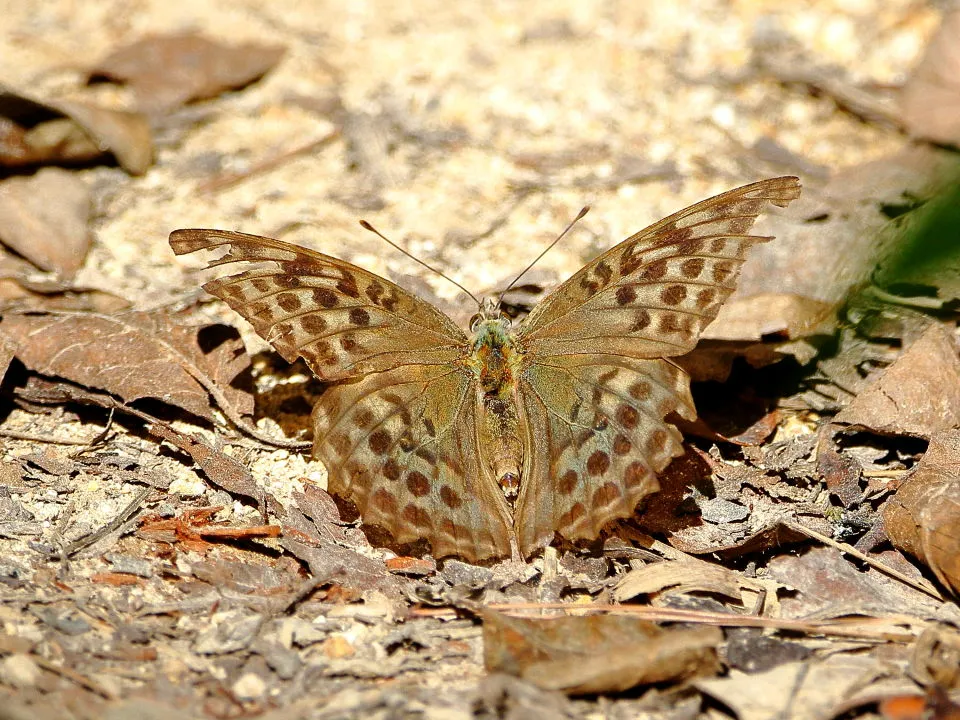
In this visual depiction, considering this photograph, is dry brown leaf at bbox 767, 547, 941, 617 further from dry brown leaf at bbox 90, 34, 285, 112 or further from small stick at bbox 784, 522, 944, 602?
dry brown leaf at bbox 90, 34, 285, 112

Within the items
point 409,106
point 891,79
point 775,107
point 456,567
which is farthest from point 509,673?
point 891,79

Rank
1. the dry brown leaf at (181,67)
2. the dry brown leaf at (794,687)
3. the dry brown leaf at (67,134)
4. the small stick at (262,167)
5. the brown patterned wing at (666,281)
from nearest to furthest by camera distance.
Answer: the dry brown leaf at (794,687), the brown patterned wing at (666,281), the dry brown leaf at (67,134), the small stick at (262,167), the dry brown leaf at (181,67)

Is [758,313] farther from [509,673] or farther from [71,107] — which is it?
[71,107]

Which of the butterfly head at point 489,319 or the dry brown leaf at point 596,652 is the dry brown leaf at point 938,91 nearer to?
the butterfly head at point 489,319

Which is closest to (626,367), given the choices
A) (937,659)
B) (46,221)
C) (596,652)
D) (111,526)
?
(596,652)

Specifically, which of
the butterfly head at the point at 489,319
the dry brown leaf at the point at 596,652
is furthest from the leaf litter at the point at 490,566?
the butterfly head at the point at 489,319

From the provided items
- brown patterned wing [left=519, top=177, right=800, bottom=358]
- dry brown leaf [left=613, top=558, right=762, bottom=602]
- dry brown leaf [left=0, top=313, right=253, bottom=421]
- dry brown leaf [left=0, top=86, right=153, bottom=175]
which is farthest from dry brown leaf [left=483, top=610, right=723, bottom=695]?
dry brown leaf [left=0, top=86, right=153, bottom=175]

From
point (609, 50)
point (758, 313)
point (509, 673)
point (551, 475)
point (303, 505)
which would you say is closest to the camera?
point (509, 673)
